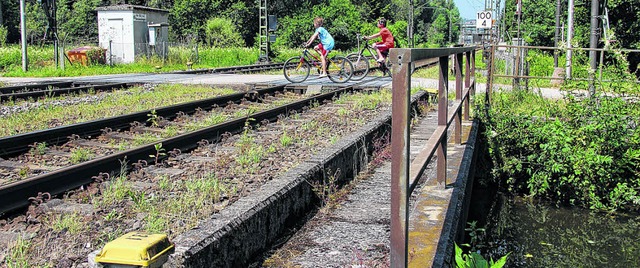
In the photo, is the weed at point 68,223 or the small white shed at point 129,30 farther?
the small white shed at point 129,30

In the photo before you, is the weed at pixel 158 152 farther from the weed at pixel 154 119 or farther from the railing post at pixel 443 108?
the railing post at pixel 443 108

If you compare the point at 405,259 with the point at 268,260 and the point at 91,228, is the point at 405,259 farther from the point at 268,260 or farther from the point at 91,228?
the point at 91,228

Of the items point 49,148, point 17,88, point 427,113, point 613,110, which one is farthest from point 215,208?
point 17,88

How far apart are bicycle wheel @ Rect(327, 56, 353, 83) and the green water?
27.5ft

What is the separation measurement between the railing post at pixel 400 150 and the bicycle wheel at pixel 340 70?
13.2m

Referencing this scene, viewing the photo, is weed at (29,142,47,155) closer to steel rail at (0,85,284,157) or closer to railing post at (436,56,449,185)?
steel rail at (0,85,284,157)

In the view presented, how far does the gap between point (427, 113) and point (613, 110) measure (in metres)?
3.17

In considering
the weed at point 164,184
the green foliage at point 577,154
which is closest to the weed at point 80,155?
the weed at point 164,184

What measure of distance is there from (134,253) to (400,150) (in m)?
1.23

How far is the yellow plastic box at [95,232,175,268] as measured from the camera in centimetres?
248

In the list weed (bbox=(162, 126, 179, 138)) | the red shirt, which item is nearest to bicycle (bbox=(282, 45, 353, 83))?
the red shirt

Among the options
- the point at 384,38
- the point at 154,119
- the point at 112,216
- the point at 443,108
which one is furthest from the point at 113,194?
the point at 384,38

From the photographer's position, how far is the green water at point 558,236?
6059 mm

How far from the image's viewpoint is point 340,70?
16250 millimetres
